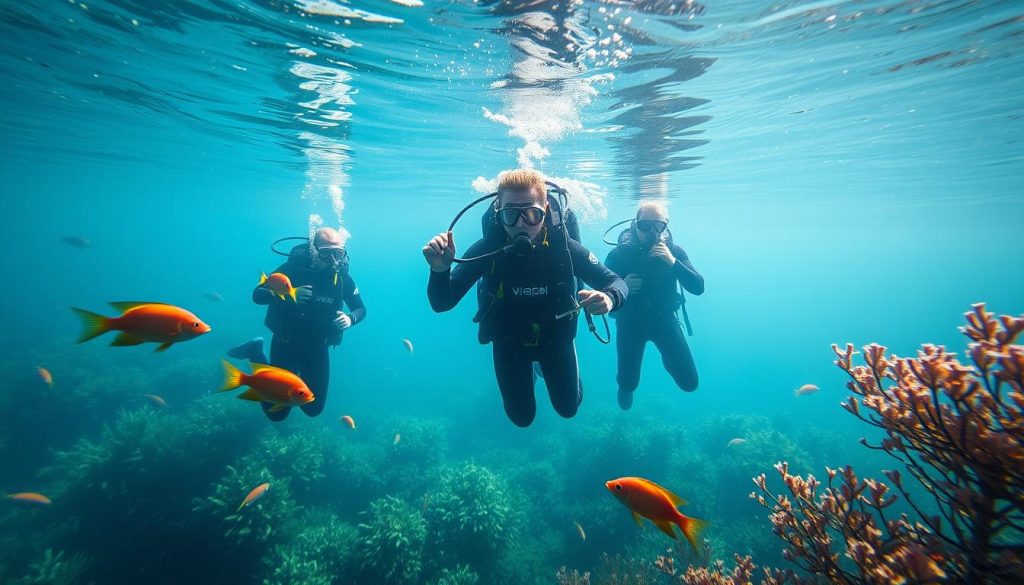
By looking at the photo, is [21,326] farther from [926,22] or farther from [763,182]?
[763,182]

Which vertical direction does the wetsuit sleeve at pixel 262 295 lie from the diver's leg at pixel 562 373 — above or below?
below

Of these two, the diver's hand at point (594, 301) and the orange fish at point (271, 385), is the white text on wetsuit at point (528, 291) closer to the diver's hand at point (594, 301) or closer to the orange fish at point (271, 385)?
the diver's hand at point (594, 301)

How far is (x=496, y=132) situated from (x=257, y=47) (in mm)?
7535

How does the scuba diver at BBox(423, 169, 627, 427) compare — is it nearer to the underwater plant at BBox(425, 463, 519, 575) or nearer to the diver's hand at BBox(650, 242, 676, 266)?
the diver's hand at BBox(650, 242, 676, 266)

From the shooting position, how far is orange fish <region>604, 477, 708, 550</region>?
331cm

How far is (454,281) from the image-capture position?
4629mm

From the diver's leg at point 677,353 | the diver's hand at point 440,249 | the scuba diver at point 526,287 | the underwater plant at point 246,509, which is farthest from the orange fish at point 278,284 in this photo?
the diver's leg at point 677,353

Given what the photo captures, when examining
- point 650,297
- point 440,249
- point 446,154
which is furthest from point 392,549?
point 446,154

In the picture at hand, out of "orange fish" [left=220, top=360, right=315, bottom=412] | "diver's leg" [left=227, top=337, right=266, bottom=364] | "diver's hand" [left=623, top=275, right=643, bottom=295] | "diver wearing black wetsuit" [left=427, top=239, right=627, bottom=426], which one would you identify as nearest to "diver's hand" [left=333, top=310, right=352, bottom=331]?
"diver's leg" [left=227, top=337, right=266, bottom=364]

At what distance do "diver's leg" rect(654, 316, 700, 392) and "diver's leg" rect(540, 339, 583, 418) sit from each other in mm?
4191

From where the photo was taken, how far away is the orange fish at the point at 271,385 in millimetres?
4211

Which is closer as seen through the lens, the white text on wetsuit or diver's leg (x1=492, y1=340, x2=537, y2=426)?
the white text on wetsuit

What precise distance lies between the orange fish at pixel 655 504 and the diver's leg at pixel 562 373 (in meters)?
1.74

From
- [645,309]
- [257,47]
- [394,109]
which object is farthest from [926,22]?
[257,47]
